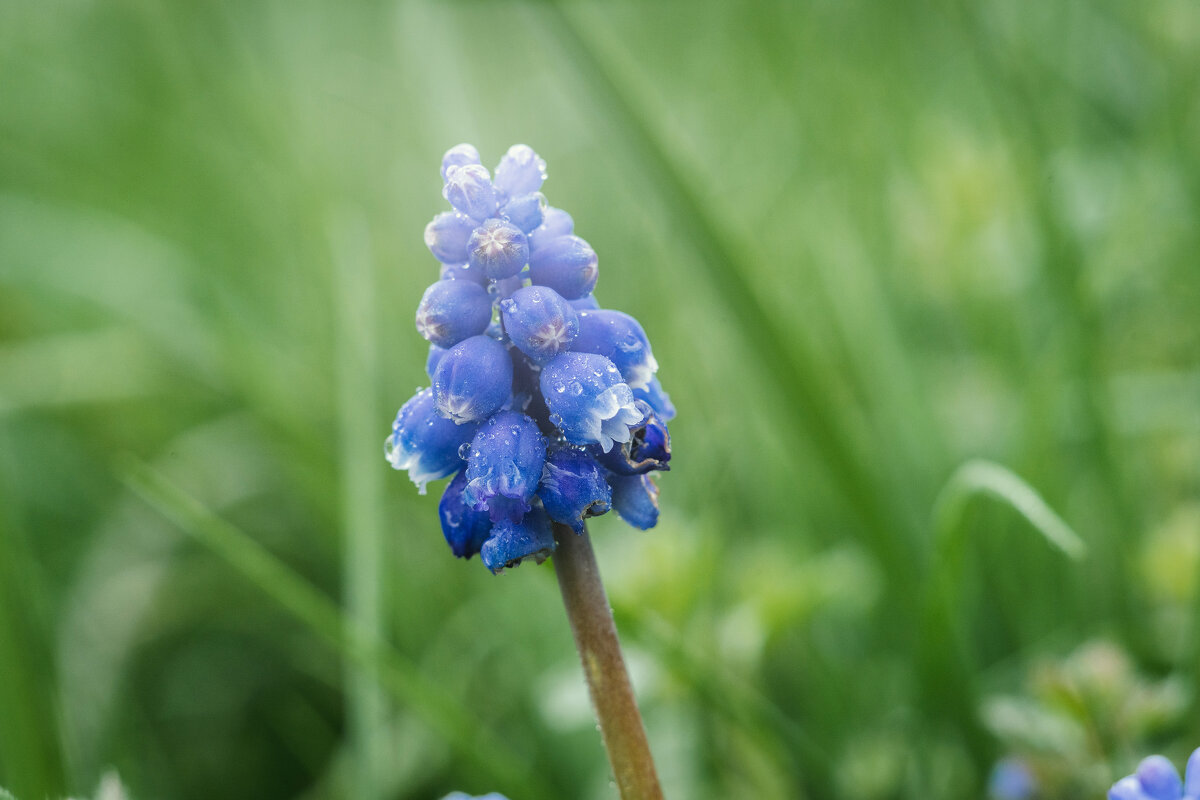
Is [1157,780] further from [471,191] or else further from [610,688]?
[471,191]

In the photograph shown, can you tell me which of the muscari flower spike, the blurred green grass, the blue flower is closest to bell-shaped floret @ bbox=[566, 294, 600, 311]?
the muscari flower spike

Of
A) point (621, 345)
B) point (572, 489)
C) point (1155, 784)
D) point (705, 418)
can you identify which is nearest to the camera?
point (1155, 784)

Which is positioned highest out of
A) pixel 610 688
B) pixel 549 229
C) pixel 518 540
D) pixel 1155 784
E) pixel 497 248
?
pixel 549 229

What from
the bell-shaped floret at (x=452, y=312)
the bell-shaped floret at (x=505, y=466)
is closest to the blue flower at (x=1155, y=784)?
the bell-shaped floret at (x=505, y=466)

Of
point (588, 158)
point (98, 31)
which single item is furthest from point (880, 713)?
point (98, 31)

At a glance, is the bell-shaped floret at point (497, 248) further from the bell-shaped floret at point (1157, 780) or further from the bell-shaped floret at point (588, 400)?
the bell-shaped floret at point (1157, 780)

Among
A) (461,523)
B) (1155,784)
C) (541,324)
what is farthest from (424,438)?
(1155,784)
